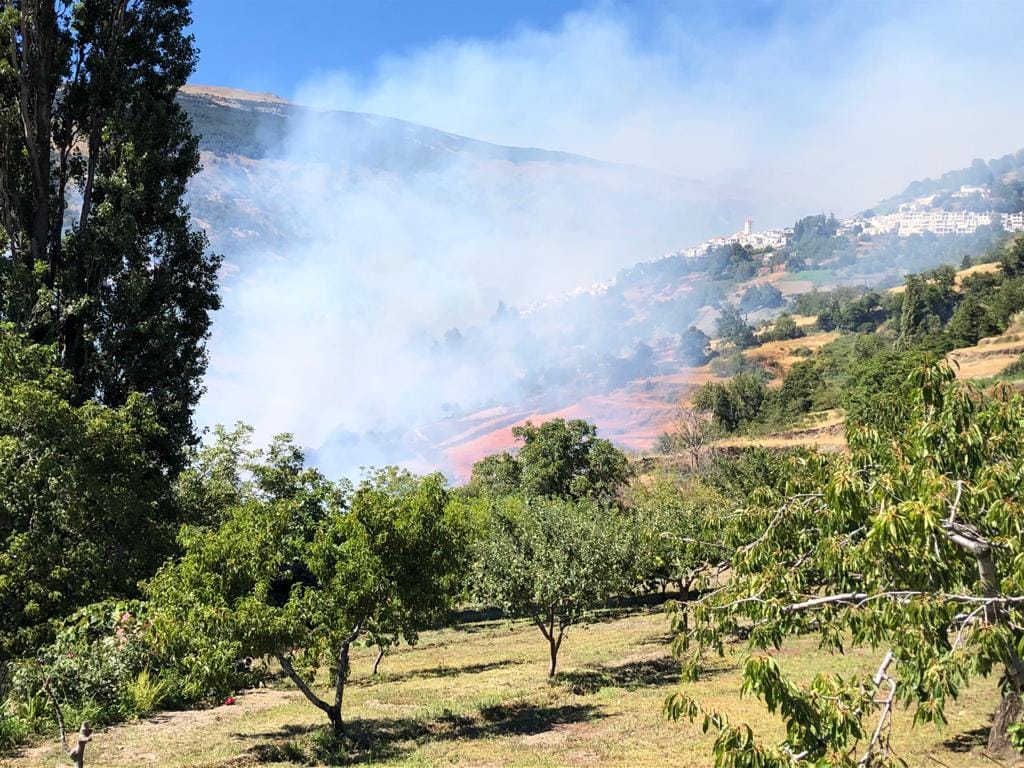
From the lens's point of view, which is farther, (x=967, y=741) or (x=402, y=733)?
(x=402, y=733)

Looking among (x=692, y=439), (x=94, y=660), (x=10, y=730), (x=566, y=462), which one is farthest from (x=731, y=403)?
(x=10, y=730)

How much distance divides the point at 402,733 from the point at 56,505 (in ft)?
32.9

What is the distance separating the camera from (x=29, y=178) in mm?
23594

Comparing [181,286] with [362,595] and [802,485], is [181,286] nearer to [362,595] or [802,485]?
[362,595]

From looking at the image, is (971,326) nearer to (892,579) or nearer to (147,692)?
(147,692)

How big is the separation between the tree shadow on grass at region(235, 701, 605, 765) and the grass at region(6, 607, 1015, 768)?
0.16ft

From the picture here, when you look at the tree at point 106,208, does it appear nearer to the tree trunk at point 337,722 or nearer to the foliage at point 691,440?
the tree trunk at point 337,722

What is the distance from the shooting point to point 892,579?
20.5ft

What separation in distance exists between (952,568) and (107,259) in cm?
2432

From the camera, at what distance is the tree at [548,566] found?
22.7m

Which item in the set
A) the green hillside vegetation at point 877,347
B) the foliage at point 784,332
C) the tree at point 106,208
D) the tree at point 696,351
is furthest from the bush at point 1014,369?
the tree at point 696,351

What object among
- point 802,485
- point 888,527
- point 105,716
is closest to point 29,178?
point 105,716

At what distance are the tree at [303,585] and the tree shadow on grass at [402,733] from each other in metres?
0.74

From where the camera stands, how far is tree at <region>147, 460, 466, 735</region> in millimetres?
14258
